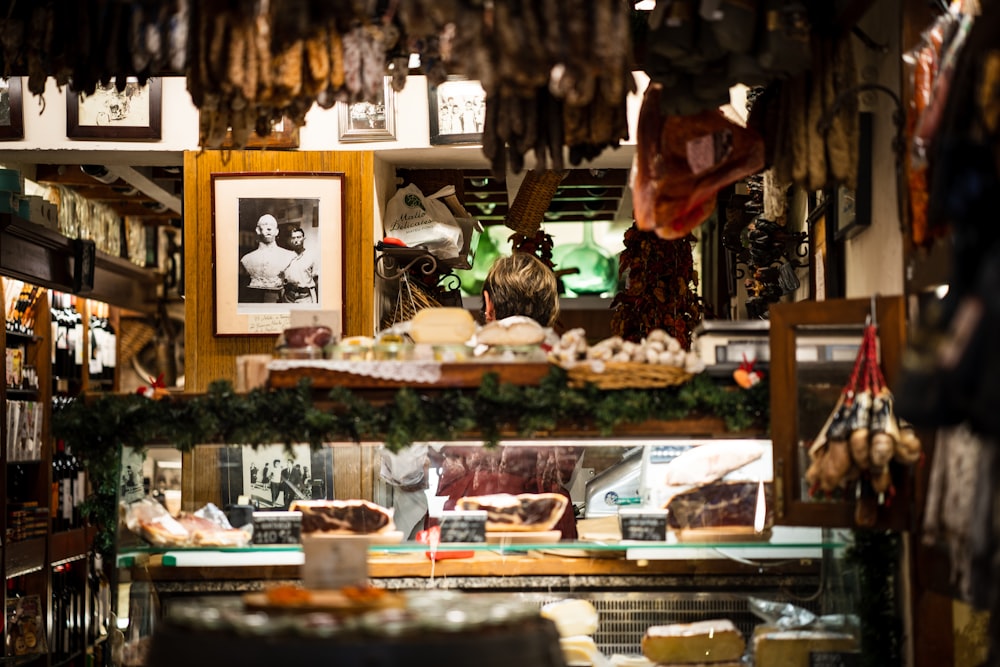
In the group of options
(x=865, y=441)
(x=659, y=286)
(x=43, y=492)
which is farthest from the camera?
(x=43, y=492)

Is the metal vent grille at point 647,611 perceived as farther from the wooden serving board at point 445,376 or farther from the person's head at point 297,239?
the person's head at point 297,239

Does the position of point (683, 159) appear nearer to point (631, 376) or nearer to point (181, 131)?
point (631, 376)

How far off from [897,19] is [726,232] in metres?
3.18

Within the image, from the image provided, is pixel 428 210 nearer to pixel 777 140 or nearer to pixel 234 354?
pixel 234 354

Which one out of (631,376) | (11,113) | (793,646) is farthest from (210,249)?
(793,646)

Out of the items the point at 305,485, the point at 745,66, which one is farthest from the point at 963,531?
the point at 305,485

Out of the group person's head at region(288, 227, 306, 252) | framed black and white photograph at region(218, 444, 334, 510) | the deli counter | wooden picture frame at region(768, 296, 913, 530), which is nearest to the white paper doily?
the deli counter

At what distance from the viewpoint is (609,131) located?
4020 millimetres

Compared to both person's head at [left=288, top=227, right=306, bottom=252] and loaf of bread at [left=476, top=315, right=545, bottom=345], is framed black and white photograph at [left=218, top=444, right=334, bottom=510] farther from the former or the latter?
person's head at [left=288, top=227, right=306, bottom=252]

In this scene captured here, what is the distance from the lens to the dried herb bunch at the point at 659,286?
297 inches

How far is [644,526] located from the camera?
4211 mm

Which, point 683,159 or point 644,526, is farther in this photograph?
point 683,159

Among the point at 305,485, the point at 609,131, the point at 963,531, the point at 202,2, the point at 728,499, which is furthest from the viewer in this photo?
the point at 305,485

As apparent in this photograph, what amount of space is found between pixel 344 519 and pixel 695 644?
137cm
